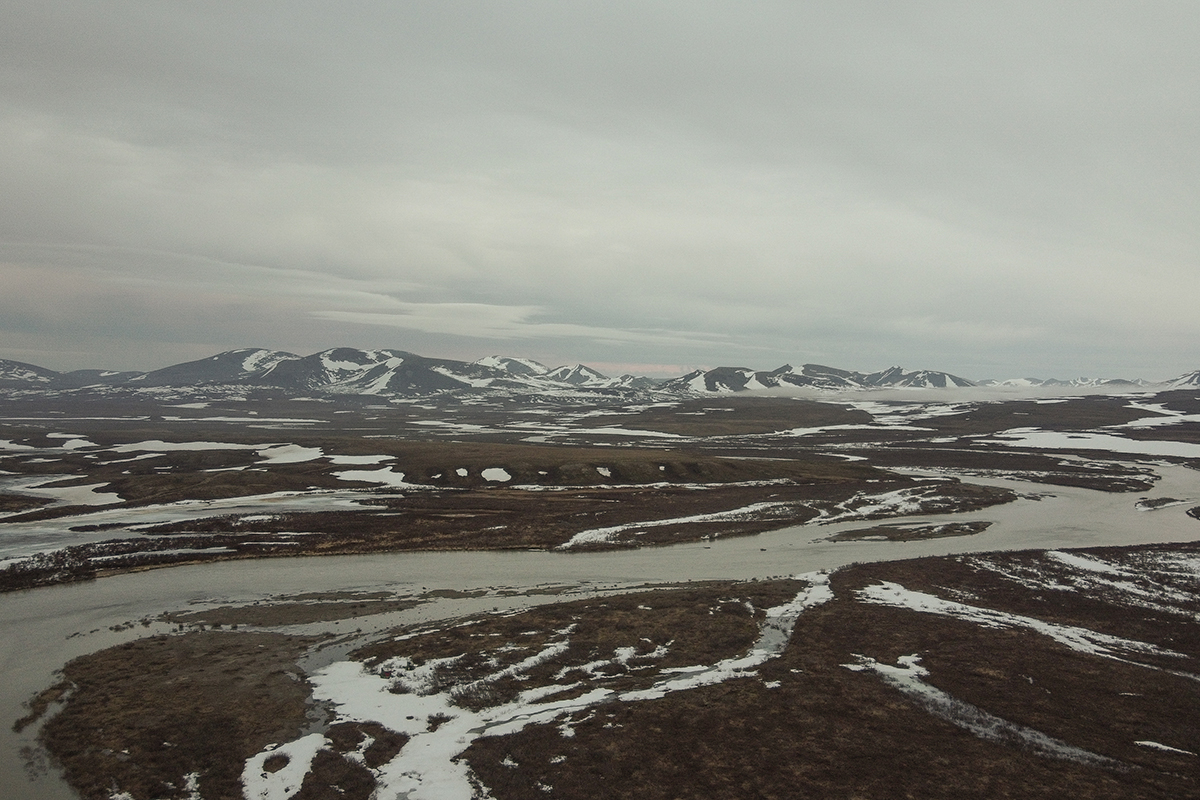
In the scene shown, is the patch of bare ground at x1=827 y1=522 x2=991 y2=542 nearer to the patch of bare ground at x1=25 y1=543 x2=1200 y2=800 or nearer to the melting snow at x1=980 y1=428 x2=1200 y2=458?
the patch of bare ground at x1=25 y1=543 x2=1200 y2=800

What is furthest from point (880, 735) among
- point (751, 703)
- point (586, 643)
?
point (586, 643)

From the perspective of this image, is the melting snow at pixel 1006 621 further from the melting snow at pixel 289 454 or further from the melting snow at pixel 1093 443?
the melting snow at pixel 1093 443

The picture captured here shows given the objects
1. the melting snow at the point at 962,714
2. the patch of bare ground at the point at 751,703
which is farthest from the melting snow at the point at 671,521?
the melting snow at the point at 962,714

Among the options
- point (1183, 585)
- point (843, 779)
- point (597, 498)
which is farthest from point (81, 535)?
point (1183, 585)

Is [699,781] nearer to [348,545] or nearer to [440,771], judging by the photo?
[440,771]

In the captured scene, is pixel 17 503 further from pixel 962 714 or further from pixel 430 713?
pixel 962 714

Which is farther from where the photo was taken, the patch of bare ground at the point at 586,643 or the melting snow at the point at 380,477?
the melting snow at the point at 380,477

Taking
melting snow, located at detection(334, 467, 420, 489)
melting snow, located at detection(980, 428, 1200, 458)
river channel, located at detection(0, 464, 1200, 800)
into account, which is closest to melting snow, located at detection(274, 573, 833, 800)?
river channel, located at detection(0, 464, 1200, 800)
